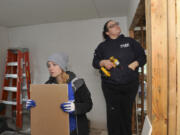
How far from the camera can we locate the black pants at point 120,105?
190 centimetres

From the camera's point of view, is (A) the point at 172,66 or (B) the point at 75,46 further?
(B) the point at 75,46

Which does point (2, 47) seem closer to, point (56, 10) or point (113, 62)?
point (56, 10)

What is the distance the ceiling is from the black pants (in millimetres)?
1238

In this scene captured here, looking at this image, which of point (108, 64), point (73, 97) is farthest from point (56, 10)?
point (73, 97)

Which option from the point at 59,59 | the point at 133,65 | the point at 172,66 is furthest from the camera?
the point at 133,65

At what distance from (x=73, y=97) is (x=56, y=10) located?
5.60 feet

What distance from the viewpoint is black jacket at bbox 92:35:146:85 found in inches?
72.3

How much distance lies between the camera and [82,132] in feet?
4.74

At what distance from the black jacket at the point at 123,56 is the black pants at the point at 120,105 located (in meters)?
0.09

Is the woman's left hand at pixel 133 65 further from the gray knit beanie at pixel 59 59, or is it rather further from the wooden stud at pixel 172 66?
the wooden stud at pixel 172 66

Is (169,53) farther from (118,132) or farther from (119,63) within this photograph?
(118,132)

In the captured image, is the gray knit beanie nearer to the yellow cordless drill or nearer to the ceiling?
the yellow cordless drill

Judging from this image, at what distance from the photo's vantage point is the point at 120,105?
1.96 m

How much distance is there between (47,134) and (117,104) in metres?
0.93
